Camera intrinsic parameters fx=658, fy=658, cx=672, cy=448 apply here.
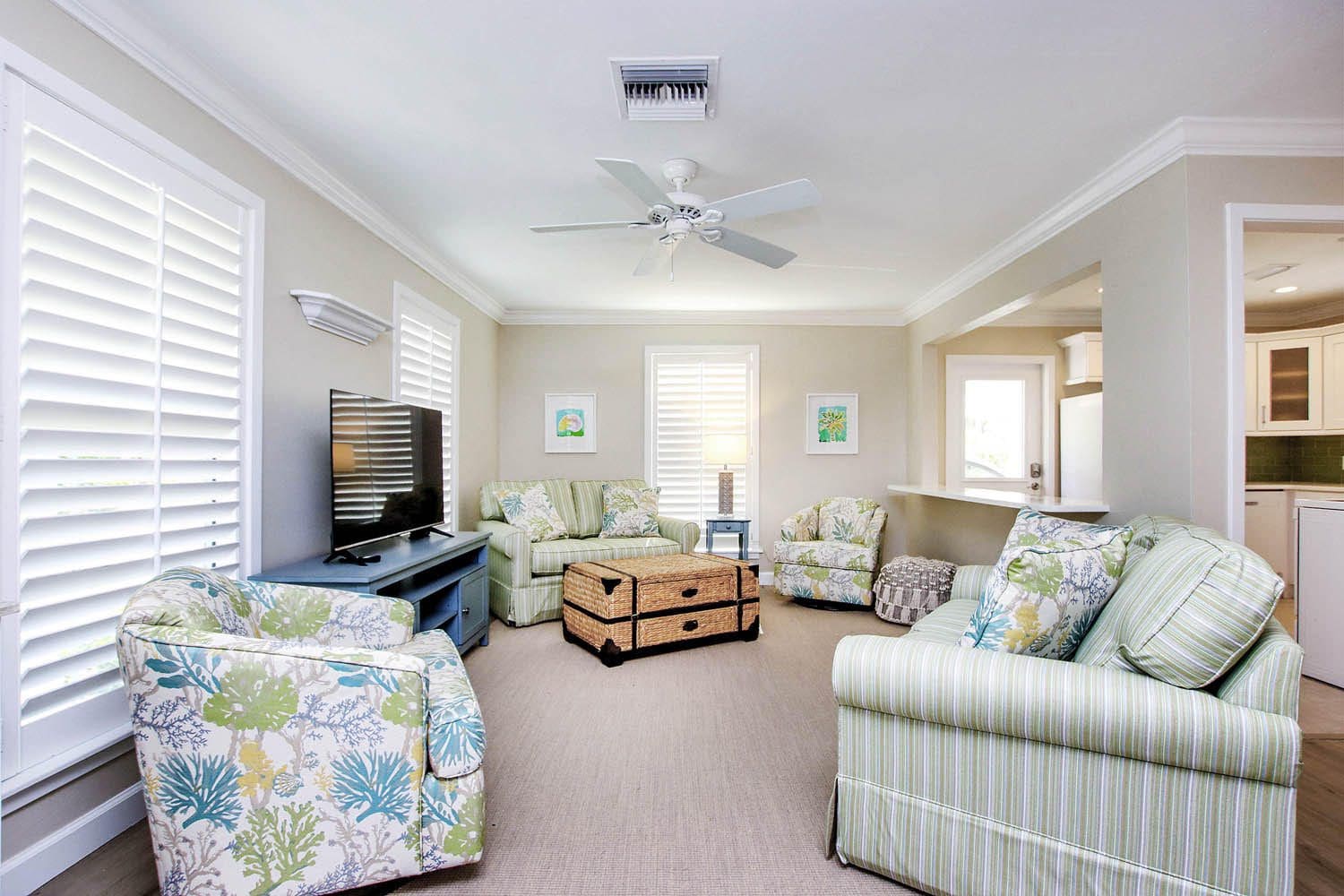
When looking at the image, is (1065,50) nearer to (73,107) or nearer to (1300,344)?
(73,107)

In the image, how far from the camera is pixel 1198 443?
2.54 m

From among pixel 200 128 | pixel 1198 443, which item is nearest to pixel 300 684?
pixel 200 128

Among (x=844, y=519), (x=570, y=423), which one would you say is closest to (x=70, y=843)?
(x=570, y=423)

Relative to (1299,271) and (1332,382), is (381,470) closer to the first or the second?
(1299,271)

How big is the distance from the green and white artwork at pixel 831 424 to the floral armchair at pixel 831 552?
0.67 meters

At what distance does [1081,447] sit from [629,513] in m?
3.76

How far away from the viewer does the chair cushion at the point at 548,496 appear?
505 cm

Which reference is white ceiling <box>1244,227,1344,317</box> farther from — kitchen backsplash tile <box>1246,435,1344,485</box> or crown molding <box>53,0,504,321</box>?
crown molding <box>53,0,504,321</box>

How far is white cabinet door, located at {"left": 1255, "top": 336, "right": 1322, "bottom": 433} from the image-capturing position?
4.98 meters

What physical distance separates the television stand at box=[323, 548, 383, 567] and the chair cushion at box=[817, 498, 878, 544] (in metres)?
3.58

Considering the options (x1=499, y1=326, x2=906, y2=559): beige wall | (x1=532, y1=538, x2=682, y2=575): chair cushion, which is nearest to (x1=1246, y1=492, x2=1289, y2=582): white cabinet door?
(x1=499, y1=326, x2=906, y2=559): beige wall

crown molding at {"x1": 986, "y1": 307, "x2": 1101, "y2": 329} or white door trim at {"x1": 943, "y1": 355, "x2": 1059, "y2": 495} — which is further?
white door trim at {"x1": 943, "y1": 355, "x2": 1059, "y2": 495}

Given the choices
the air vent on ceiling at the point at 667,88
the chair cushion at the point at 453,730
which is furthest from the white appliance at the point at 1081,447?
the chair cushion at the point at 453,730

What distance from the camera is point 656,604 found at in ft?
12.3
